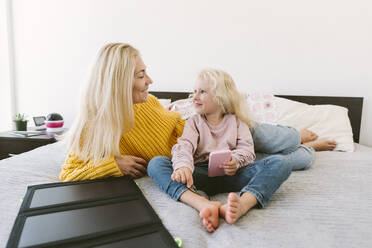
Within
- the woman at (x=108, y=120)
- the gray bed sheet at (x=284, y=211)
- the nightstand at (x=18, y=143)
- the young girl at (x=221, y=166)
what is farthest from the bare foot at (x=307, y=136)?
the nightstand at (x=18, y=143)

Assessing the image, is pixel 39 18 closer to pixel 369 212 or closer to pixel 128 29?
pixel 128 29

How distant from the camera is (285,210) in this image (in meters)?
0.76

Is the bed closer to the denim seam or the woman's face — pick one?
the denim seam

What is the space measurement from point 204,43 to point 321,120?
1.07m

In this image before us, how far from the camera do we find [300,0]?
190 centimetres

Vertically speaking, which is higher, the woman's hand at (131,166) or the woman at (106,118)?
the woman at (106,118)

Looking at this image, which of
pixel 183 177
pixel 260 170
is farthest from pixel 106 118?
pixel 260 170

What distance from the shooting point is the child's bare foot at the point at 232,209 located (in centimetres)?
→ 67

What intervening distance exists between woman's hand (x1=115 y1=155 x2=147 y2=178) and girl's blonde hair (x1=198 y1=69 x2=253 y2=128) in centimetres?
47

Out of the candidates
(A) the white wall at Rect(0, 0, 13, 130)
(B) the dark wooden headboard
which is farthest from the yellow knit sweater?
(A) the white wall at Rect(0, 0, 13, 130)

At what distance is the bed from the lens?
24.0 inches

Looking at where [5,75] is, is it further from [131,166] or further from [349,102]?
[349,102]

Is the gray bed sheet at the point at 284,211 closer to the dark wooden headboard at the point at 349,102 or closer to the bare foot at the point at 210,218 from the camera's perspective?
the bare foot at the point at 210,218

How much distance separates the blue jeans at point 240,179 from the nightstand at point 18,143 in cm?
119
